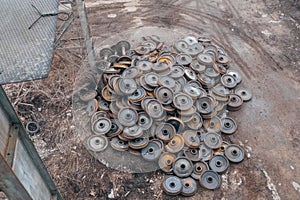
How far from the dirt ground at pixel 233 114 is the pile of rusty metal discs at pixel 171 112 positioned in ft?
1.04

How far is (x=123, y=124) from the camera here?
25.5 ft

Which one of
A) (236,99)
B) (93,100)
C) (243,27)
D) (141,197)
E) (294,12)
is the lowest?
(141,197)

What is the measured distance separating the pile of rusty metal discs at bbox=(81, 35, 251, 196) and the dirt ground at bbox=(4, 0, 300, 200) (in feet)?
1.04

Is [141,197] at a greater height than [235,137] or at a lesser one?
lesser

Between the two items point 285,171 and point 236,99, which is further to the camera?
point 236,99

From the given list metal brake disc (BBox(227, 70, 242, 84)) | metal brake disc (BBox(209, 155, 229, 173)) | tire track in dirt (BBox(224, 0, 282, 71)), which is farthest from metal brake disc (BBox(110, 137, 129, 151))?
tire track in dirt (BBox(224, 0, 282, 71))

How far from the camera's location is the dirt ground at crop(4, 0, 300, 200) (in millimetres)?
7336

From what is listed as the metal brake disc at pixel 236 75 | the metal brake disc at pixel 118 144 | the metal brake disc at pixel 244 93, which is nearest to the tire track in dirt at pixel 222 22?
the metal brake disc at pixel 236 75

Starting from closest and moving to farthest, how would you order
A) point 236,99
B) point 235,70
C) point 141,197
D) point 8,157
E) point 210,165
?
point 8,157
point 141,197
point 210,165
point 236,99
point 235,70

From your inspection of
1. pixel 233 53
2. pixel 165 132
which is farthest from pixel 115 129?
pixel 233 53

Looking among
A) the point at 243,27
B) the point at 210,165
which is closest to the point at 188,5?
the point at 243,27

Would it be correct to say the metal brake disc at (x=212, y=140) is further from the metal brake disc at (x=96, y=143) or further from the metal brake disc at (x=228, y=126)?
the metal brake disc at (x=96, y=143)

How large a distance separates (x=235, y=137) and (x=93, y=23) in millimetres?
6477

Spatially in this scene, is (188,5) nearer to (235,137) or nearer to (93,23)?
(93,23)
